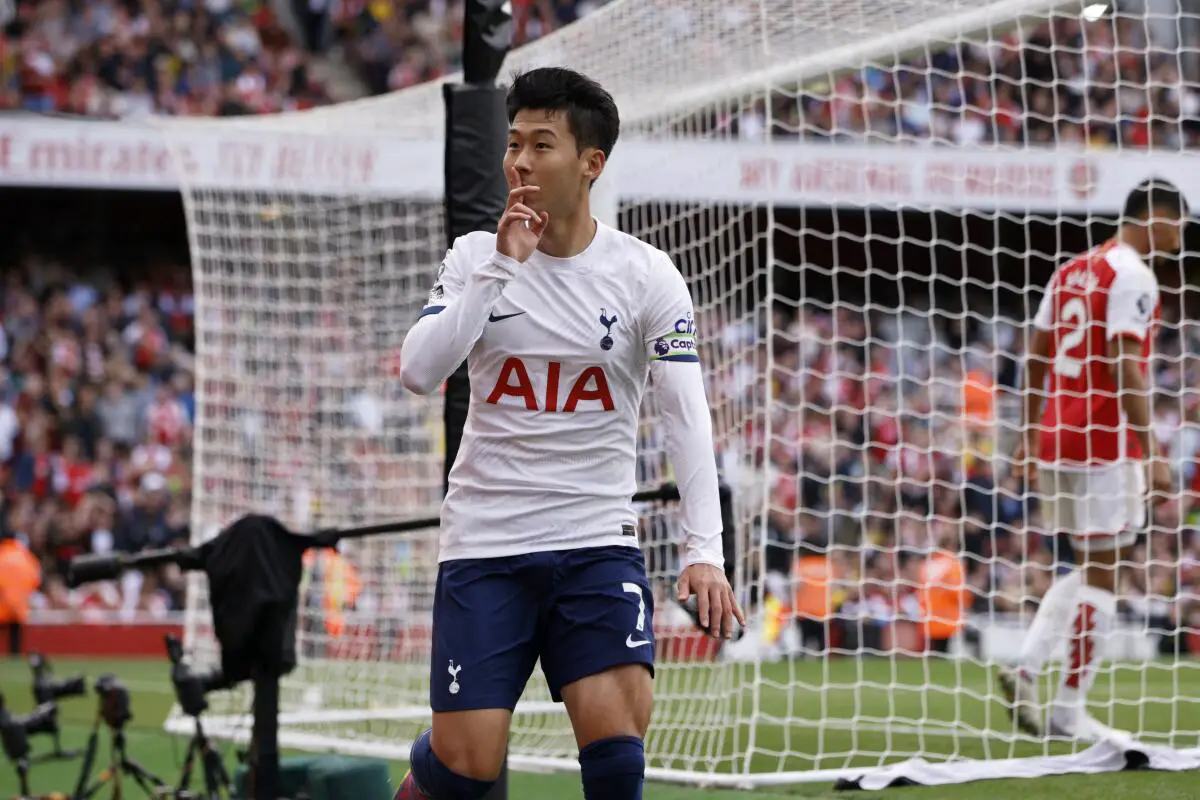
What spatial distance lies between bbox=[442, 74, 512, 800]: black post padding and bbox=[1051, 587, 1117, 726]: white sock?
2.59 meters

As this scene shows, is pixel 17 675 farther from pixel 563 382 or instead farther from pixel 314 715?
pixel 563 382

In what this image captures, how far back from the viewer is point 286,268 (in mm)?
11727

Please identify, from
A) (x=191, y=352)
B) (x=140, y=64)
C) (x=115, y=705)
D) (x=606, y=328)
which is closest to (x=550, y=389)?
(x=606, y=328)

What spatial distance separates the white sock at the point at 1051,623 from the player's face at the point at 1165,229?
4.38 ft

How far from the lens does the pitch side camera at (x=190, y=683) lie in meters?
5.50

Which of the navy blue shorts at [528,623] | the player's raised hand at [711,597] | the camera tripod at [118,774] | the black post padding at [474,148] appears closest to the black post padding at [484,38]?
the black post padding at [474,148]

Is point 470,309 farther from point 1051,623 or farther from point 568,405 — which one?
point 1051,623

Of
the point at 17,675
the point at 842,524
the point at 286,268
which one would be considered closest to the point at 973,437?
the point at 842,524

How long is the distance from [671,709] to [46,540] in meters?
11.6

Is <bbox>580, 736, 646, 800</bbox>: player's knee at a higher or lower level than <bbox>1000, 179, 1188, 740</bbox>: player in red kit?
lower

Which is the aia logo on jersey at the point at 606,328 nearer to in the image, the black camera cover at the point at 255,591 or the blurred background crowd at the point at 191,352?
the black camera cover at the point at 255,591

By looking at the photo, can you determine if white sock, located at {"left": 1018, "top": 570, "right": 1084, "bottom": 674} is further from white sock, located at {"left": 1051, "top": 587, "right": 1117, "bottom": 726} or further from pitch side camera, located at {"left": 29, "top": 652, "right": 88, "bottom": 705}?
pitch side camera, located at {"left": 29, "top": 652, "right": 88, "bottom": 705}

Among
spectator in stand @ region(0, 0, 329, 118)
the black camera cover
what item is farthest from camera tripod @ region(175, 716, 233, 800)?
spectator in stand @ region(0, 0, 329, 118)

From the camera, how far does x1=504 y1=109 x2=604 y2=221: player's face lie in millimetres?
3611
